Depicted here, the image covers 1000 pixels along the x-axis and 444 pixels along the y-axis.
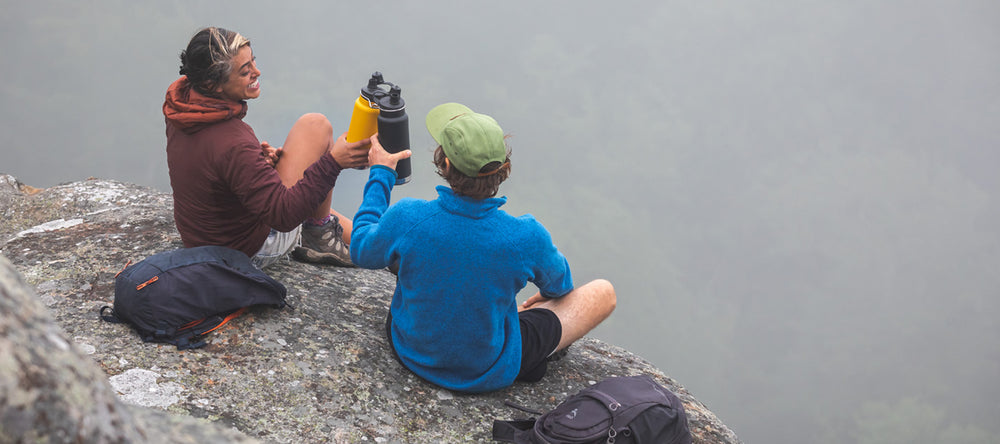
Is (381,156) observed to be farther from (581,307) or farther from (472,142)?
(581,307)

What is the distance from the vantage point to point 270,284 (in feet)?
13.7

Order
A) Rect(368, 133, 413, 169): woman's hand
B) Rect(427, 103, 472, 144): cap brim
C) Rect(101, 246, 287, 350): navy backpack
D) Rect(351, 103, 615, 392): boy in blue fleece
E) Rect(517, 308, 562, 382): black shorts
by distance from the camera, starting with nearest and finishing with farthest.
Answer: Rect(351, 103, 615, 392): boy in blue fleece < Rect(427, 103, 472, 144): cap brim < Rect(101, 246, 287, 350): navy backpack < Rect(368, 133, 413, 169): woman's hand < Rect(517, 308, 562, 382): black shorts

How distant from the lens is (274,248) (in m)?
4.88

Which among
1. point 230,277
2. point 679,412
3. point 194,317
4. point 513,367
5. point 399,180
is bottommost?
point 194,317

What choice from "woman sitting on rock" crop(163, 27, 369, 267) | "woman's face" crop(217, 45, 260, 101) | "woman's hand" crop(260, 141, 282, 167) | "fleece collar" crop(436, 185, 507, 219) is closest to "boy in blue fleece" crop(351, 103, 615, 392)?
"fleece collar" crop(436, 185, 507, 219)

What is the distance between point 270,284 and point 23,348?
274cm

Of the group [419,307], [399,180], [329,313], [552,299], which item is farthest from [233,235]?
[552,299]

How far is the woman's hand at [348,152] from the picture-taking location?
4.12 metres

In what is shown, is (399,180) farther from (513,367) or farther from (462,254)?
(513,367)

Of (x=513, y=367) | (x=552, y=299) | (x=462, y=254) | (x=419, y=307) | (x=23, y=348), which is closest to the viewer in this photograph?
(x=23, y=348)

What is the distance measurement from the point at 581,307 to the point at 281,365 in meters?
1.83

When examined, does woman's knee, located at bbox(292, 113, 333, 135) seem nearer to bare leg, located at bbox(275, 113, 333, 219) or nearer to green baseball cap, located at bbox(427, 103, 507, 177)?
bare leg, located at bbox(275, 113, 333, 219)

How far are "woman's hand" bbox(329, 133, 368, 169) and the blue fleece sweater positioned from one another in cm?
27

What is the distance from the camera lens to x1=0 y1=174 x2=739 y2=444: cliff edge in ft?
11.3
